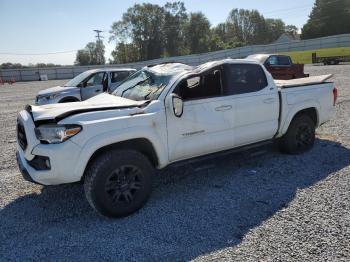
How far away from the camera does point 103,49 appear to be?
8650cm

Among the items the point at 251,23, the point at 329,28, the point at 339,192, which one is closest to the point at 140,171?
the point at 339,192

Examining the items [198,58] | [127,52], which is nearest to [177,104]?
[198,58]

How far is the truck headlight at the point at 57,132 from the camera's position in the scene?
3826 mm

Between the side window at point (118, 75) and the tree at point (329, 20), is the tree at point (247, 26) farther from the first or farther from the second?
the side window at point (118, 75)

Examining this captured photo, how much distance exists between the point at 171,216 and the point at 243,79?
2485 millimetres

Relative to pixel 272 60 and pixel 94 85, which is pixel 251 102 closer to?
pixel 94 85

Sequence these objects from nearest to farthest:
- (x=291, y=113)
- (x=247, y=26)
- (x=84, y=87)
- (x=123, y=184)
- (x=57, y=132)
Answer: (x=57, y=132) → (x=123, y=184) → (x=291, y=113) → (x=84, y=87) → (x=247, y=26)

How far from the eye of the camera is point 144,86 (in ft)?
16.6

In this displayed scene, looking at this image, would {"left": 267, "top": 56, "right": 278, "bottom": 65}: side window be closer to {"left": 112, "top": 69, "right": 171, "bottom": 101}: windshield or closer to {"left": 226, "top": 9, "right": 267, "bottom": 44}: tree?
{"left": 112, "top": 69, "right": 171, "bottom": 101}: windshield

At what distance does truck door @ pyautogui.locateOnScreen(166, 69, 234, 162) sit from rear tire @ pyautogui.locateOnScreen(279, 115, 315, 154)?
4.92 feet

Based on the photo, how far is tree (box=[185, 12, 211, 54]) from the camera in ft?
292

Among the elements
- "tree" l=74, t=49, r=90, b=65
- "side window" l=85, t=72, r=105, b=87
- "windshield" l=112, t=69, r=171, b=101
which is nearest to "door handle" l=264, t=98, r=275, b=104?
"windshield" l=112, t=69, r=171, b=101

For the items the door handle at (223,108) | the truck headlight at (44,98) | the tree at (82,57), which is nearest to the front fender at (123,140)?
the door handle at (223,108)

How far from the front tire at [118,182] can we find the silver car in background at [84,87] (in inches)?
282
